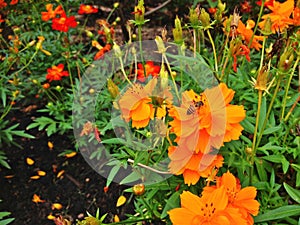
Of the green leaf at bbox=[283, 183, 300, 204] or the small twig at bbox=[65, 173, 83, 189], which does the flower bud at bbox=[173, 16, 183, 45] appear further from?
the small twig at bbox=[65, 173, 83, 189]

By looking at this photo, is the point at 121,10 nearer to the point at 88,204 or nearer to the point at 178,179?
the point at 88,204

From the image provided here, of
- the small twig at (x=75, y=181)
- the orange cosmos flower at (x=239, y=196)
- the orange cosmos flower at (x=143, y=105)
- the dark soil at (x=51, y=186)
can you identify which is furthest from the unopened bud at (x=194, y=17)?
the small twig at (x=75, y=181)

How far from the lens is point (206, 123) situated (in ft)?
2.61

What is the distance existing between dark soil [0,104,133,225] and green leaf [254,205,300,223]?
82 centimetres

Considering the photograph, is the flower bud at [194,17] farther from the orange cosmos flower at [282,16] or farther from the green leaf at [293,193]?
the green leaf at [293,193]

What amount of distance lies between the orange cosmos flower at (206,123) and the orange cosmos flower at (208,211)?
91mm

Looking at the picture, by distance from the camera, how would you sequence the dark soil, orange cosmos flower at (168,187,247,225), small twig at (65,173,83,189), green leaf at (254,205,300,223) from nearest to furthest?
orange cosmos flower at (168,187,247,225), green leaf at (254,205,300,223), the dark soil, small twig at (65,173,83,189)

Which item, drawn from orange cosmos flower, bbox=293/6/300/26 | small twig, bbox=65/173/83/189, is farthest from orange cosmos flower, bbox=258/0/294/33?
small twig, bbox=65/173/83/189

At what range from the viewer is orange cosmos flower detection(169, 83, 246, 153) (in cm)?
80

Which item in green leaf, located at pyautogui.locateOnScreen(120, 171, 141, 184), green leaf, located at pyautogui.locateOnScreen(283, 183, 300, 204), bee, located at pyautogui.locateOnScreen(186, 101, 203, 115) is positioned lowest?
green leaf, located at pyautogui.locateOnScreen(120, 171, 141, 184)

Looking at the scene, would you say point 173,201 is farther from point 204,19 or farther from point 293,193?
point 204,19

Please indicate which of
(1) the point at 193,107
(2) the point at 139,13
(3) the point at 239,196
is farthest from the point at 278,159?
(2) the point at 139,13

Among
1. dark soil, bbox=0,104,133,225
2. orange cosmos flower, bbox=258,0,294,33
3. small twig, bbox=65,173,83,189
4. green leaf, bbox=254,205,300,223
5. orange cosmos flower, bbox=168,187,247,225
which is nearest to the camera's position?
orange cosmos flower, bbox=168,187,247,225

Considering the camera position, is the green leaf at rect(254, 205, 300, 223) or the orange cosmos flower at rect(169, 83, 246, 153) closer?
the orange cosmos flower at rect(169, 83, 246, 153)
